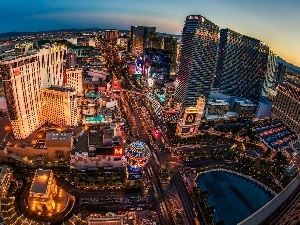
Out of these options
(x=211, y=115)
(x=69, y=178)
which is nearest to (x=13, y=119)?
(x=69, y=178)

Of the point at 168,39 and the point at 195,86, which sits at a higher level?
the point at 168,39

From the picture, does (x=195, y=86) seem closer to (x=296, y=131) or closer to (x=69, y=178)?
(x=296, y=131)

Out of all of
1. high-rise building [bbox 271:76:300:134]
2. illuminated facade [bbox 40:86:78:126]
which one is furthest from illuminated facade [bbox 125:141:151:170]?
high-rise building [bbox 271:76:300:134]

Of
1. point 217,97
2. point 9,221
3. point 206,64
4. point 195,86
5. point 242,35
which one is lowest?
point 9,221

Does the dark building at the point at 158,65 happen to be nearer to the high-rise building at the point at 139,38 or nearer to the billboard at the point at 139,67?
the billboard at the point at 139,67

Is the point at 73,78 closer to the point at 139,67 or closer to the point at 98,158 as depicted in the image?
the point at 98,158

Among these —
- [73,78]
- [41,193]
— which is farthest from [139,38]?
A: [41,193]

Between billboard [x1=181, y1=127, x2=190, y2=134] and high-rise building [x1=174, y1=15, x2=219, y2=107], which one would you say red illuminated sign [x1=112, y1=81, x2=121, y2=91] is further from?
billboard [x1=181, y1=127, x2=190, y2=134]

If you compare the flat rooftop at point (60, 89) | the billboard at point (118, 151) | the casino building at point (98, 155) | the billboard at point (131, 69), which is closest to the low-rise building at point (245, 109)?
the billboard at point (131, 69)
